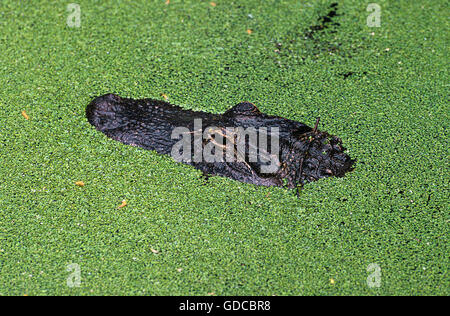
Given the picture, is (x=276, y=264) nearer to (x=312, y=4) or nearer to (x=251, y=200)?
(x=251, y=200)

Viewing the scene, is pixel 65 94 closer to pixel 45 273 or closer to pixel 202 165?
pixel 202 165

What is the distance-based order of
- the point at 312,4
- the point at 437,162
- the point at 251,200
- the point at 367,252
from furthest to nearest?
the point at 312,4, the point at 437,162, the point at 251,200, the point at 367,252

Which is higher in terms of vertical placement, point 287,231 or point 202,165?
point 202,165

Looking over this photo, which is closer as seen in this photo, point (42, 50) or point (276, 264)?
point (276, 264)

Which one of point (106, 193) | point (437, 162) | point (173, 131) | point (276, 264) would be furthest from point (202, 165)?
point (437, 162)
